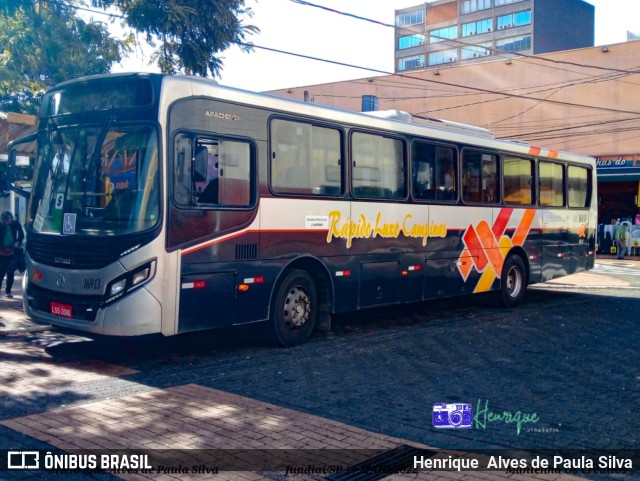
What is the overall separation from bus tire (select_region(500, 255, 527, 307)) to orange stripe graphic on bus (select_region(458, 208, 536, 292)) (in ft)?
0.76

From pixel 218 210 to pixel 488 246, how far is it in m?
7.23

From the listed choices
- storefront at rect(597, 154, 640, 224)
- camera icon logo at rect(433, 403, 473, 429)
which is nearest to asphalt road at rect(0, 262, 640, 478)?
camera icon logo at rect(433, 403, 473, 429)

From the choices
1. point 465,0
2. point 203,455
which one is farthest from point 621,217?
point 465,0

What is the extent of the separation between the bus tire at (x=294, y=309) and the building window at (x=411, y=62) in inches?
3308

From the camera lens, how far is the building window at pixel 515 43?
77875mm

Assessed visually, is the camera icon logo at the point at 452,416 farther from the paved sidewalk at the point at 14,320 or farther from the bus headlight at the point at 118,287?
the paved sidewalk at the point at 14,320

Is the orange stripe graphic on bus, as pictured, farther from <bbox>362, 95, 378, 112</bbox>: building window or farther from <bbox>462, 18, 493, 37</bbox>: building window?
<bbox>462, 18, 493, 37</bbox>: building window

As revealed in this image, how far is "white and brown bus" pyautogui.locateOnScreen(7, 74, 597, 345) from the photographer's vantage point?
8.88 m

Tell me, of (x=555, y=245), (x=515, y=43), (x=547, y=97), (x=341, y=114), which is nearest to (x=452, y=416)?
(x=341, y=114)

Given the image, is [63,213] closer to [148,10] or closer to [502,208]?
[148,10]

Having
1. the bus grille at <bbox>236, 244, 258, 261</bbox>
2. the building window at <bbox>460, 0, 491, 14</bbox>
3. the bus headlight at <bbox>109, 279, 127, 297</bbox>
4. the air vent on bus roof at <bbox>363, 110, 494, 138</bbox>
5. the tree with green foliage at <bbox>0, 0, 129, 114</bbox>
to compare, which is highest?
the building window at <bbox>460, 0, 491, 14</bbox>

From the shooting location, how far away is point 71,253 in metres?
9.23

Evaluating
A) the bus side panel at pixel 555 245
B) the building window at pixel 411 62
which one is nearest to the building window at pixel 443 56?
the building window at pixel 411 62

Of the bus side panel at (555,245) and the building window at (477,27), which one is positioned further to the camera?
the building window at (477,27)
